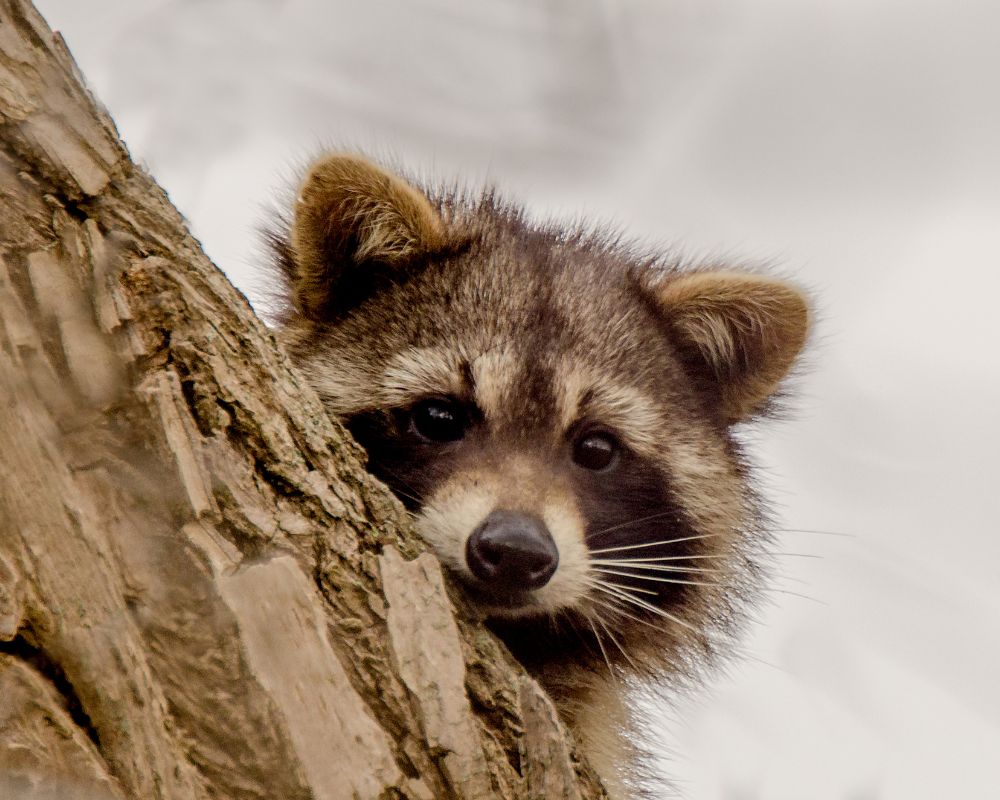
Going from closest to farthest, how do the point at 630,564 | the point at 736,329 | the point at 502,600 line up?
1. the point at 502,600
2. the point at 630,564
3. the point at 736,329

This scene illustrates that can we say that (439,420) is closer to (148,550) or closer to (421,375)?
(421,375)

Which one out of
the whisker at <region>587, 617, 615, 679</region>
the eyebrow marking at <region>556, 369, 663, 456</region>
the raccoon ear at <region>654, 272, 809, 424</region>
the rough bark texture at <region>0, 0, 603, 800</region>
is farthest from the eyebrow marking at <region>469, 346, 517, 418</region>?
the rough bark texture at <region>0, 0, 603, 800</region>

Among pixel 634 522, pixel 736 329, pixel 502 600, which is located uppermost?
pixel 736 329

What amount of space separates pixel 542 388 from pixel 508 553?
0.78 meters

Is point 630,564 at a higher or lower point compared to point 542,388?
lower

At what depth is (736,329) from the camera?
14.4 ft

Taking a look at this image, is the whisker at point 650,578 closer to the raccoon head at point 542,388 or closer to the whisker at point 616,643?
the raccoon head at point 542,388

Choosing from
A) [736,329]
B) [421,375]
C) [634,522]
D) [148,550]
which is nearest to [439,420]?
[421,375]

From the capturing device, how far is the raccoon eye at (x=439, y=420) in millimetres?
3732

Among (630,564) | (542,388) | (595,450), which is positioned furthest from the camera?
(595,450)

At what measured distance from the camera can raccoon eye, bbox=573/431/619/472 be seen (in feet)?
12.8

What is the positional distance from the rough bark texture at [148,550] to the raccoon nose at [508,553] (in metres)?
0.71

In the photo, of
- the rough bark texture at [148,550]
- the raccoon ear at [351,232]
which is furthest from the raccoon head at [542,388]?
the rough bark texture at [148,550]

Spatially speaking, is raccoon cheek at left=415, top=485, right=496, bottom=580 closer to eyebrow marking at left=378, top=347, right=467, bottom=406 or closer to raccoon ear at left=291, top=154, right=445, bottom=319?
eyebrow marking at left=378, top=347, right=467, bottom=406
